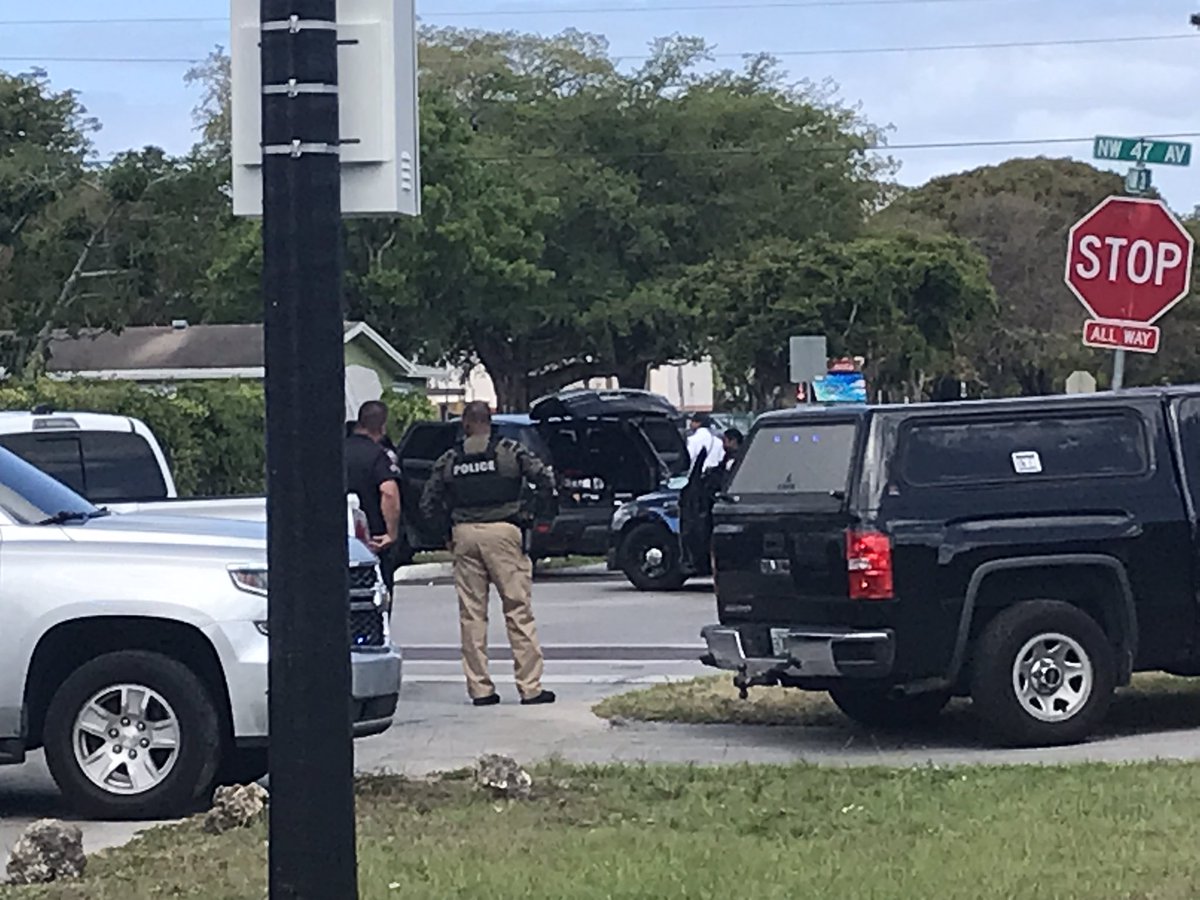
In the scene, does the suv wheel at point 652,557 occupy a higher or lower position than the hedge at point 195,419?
lower

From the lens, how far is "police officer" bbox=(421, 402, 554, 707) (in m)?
14.5

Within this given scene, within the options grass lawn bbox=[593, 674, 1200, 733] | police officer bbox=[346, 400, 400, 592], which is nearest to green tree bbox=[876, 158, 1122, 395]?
police officer bbox=[346, 400, 400, 592]

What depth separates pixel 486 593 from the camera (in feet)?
48.8

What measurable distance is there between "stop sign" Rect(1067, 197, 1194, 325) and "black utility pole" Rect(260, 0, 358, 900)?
10858 millimetres

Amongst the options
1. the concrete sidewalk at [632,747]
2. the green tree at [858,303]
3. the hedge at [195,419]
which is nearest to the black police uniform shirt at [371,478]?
the concrete sidewalk at [632,747]

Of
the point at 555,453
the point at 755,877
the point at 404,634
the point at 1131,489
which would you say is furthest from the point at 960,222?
the point at 755,877

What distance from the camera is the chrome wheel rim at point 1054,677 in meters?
12.2

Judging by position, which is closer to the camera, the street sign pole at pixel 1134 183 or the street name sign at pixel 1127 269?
the street name sign at pixel 1127 269

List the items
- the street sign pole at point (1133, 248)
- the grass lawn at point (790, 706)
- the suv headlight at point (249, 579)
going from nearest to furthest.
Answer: the suv headlight at point (249, 579) → the grass lawn at point (790, 706) → the street sign pole at point (1133, 248)

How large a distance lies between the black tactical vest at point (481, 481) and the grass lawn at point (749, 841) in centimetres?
400

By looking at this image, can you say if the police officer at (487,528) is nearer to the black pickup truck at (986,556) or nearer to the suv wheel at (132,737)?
the black pickup truck at (986,556)

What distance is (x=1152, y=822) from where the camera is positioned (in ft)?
29.1

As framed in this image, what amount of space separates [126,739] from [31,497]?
4.70 ft

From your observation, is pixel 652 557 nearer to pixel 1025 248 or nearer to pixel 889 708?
pixel 889 708
